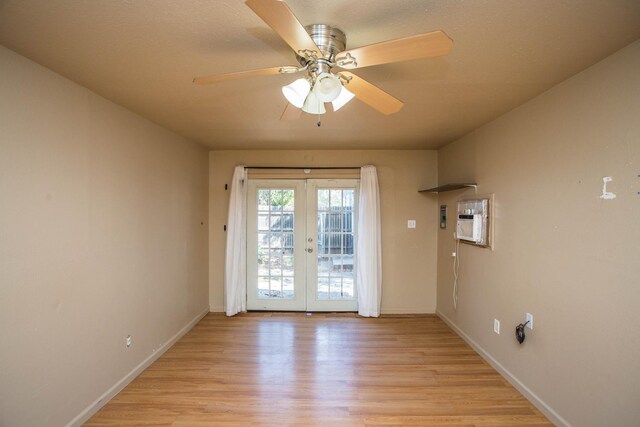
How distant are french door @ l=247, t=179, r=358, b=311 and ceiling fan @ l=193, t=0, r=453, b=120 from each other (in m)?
2.70

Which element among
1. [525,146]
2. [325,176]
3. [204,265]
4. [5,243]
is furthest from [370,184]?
[5,243]

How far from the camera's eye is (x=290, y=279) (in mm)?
4398

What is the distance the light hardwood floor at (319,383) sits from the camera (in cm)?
218

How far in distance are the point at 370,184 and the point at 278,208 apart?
4.54ft

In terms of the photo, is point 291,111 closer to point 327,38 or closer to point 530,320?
point 327,38

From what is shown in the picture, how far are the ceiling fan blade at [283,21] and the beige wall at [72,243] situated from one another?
5.32ft

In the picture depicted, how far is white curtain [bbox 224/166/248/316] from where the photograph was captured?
4.18 meters

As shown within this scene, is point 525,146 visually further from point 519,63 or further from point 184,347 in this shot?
point 184,347

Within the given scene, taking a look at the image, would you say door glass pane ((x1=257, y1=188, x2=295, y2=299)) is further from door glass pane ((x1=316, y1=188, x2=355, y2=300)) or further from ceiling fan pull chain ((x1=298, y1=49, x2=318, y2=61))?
ceiling fan pull chain ((x1=298, y1=49, x2=318, y2=61))

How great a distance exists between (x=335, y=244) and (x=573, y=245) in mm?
2833

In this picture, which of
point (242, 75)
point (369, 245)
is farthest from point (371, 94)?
point (369, 245)

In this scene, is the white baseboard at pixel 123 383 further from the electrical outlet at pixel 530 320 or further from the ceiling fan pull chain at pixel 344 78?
the electrical outlet at pixel 530 320

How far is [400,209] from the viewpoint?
4.34m

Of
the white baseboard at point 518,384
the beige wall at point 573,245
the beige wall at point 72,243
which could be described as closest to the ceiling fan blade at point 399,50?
the beige wall at point 573,245
